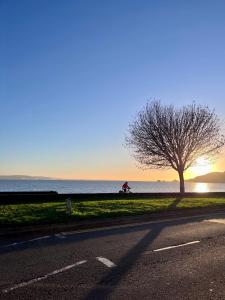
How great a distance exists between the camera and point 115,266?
8336 millimetres

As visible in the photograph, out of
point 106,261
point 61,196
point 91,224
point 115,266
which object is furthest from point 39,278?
point 61,196

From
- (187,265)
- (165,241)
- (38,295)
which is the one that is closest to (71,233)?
(165,241)

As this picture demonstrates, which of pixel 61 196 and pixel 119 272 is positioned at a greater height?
pixel 61 196

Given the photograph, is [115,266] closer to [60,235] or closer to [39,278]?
[39,278]

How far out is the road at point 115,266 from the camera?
21.9ft

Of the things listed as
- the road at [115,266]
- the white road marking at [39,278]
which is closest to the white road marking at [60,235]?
the road at [115,266]

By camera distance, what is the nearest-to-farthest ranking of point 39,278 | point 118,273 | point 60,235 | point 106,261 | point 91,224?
point 39,278 < point 118,273 < point 106,261 < point 60,235 < point 91,224

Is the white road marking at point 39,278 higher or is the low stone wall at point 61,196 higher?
the low stone wall at point 61,196

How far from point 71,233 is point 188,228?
398 cm

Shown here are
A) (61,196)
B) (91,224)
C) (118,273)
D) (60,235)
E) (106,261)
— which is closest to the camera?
(118,273)

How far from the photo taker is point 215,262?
28.7ft

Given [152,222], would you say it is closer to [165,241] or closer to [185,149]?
[165,241]

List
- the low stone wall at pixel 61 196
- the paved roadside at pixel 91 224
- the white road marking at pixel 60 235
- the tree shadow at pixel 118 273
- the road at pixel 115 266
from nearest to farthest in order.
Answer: the tree shadow at pixel 118 273
the road at pixel 115 266
the white road marking at pixel 60 235
the paved roadside at pixel 91 224
the low stone wall at pixel 61 196

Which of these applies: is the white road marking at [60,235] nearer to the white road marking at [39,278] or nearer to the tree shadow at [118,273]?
the tree shadow at [118,273]
